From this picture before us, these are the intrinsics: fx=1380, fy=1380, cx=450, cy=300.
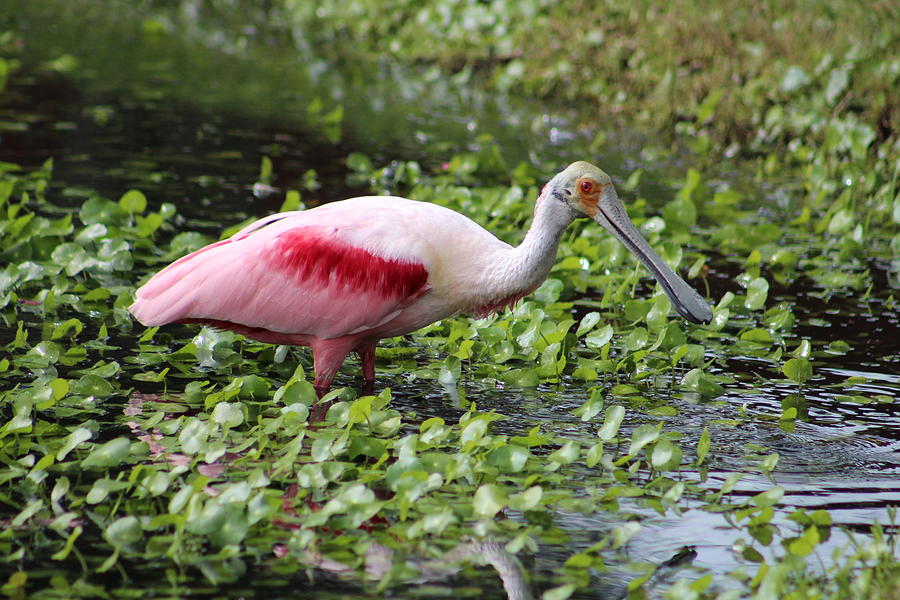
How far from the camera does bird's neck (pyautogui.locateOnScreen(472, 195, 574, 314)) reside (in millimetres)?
5570

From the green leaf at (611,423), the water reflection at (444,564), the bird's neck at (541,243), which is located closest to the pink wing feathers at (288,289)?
the bird's neck at (541,243)

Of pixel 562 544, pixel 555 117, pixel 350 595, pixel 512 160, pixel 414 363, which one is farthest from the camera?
pixel 555 117

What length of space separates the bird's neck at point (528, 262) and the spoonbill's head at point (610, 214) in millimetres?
76

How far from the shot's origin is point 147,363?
6.07m

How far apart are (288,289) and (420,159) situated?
17.9 ft

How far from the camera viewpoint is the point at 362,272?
562 cm

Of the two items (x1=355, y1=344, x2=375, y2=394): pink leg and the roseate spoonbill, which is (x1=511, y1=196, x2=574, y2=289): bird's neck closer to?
the roseate spoonbill

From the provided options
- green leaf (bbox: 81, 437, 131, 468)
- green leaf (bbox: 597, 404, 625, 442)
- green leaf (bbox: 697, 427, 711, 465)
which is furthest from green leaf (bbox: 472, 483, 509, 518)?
green leaf (bbox: 81, 437, 131, 468)

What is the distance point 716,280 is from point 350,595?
4543 millimetres

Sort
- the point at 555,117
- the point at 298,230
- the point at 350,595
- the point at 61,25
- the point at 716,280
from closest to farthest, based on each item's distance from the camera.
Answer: the point at 350,595, the point at 298,230, the point at 716,280, the point at 555,117, the point at 61,25

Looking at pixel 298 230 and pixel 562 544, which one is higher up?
pixel 298 230

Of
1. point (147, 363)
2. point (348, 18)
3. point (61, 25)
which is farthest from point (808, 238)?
point (61, 25)

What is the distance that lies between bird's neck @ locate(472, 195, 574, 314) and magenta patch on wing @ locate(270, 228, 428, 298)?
10.9 inches

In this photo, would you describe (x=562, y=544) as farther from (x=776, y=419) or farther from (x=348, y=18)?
(x=348, y=18)
